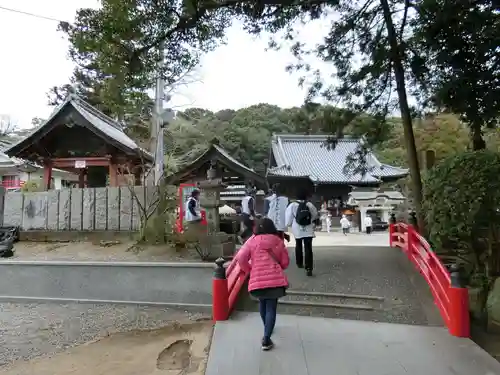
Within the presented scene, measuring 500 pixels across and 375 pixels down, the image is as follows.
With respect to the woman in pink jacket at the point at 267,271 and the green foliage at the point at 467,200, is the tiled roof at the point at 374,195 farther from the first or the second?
the woman in pink jacket at the point at 267,271

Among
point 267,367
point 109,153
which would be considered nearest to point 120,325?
point 267,367

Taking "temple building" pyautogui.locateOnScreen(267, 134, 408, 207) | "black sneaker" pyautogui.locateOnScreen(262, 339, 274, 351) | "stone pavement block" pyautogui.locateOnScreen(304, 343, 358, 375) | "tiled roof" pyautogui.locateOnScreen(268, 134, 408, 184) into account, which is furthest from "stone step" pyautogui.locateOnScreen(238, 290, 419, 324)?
"tiled roof" pyautogui.locateOnScreen(268, 134, 408, 184)

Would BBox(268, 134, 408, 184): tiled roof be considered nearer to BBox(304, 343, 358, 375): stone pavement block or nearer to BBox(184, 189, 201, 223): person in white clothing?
BBox(184, 189, 201, 223): person in white clothing

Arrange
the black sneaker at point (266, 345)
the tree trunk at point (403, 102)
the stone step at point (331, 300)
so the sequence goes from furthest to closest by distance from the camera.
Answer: the tree trunk at point (403, 102), the stone step at point (331, 300), the black sneaker at point (266, 345)

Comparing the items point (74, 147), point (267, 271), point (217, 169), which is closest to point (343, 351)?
point (267, 271)

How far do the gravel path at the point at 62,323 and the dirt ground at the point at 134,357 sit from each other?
0.33 metres

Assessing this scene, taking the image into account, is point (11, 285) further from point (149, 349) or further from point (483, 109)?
point (483, 109)

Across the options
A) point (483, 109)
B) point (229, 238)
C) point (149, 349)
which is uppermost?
point (483, 109)

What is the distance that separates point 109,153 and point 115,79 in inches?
254

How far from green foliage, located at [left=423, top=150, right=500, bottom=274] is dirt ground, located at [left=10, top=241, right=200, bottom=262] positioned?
564 cm

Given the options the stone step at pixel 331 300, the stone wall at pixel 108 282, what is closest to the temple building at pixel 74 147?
the stone wall at pixel 108 282

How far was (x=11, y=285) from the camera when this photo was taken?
26.3ft

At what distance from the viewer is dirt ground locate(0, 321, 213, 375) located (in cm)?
467

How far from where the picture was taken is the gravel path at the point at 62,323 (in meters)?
5.55
